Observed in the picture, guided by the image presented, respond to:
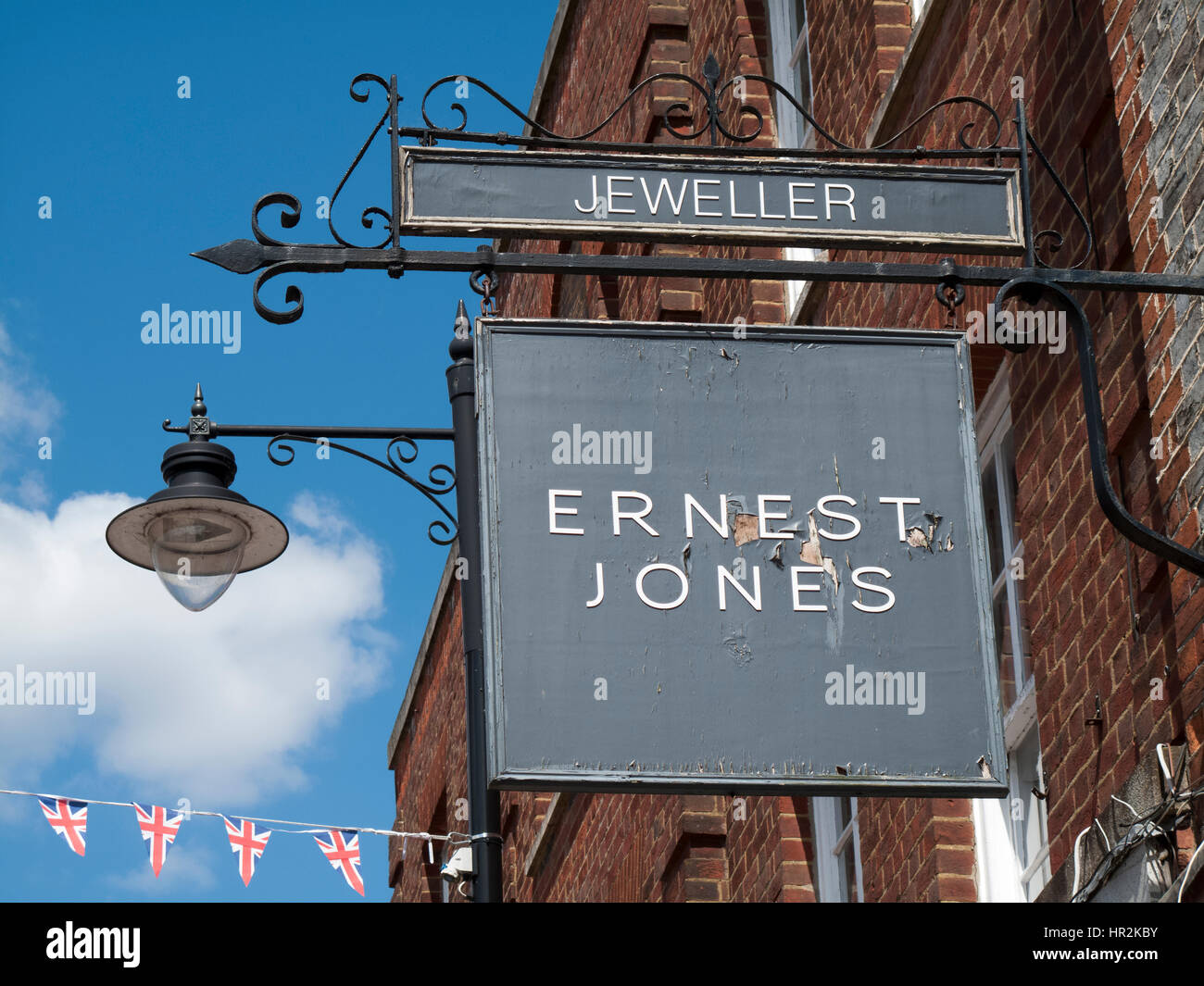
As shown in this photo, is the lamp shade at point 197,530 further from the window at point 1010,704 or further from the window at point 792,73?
the window at point 792,73

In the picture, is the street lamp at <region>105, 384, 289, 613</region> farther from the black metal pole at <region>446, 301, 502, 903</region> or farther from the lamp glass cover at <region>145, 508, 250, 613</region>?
the black metal pole at <region>446, 301, 502, 903</region>

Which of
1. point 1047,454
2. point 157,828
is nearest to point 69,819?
point 157,828

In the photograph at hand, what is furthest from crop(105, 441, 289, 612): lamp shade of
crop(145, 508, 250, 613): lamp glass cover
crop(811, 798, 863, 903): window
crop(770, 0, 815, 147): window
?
crop(770, 0, 815, 147): window

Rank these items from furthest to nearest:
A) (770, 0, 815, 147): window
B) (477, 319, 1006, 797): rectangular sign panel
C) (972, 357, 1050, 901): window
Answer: (770, 0, 815, 147): window → (972, 357, 1050, 901): window → (477, 319, 1006, 797): rectangular sign panel

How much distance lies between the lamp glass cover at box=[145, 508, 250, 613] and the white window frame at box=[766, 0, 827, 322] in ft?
12.1

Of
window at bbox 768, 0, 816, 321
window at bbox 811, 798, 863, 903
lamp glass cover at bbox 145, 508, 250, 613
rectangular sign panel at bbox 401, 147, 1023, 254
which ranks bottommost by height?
window at bbox 811, 798, 863, 903

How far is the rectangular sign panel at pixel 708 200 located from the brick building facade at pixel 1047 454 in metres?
0.70

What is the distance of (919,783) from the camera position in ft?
A: 17.5

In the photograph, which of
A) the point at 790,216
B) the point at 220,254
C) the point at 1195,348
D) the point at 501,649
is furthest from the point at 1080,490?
the point at 220,254

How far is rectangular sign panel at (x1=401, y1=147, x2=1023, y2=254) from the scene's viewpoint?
611cm

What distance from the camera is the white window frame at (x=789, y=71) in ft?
36.3

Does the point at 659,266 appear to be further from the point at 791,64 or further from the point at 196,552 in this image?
the point at 791,64
